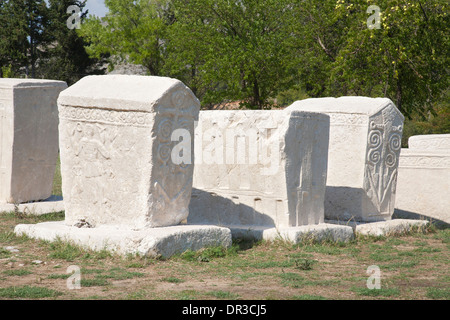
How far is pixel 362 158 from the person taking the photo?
8.45 metres

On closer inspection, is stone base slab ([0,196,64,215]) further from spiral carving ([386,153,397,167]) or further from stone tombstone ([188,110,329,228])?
spiral carving ([386,153,397,167])

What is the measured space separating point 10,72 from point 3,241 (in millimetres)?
24926

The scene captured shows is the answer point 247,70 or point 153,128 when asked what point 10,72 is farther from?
point 153,128

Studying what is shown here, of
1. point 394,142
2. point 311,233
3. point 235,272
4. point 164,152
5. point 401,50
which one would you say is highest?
point 401,50

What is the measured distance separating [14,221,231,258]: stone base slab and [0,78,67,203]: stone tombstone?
2598 mm

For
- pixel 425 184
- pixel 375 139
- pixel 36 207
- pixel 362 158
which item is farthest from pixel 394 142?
pixel 36 207

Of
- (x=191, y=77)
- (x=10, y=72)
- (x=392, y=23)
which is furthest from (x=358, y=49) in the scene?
(x=10, y=72)

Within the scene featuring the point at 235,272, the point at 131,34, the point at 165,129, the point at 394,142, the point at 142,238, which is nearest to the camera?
the point at 235,272

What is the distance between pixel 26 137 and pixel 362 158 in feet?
16.2

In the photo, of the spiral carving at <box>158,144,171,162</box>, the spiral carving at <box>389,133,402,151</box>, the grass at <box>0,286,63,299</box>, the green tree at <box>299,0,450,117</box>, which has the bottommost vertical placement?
the grass at <box>0,286,63,299</box>

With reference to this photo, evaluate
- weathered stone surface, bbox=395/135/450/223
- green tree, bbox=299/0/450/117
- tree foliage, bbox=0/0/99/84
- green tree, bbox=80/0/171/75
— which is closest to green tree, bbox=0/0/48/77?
tree foliage, bbox=0/0/99/84

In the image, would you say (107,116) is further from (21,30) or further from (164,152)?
(21,30)

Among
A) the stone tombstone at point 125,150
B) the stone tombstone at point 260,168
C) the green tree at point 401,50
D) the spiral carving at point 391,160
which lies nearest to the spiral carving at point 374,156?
the spiral carving at point 391,160

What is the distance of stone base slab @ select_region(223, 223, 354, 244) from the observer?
714 centimetres
